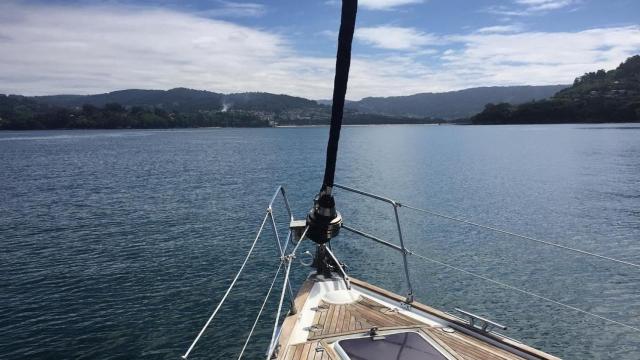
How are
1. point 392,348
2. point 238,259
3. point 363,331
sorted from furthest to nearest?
point 238,259 < point 363,331 < point 392,348

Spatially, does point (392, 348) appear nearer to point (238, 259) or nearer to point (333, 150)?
point (333, 150)

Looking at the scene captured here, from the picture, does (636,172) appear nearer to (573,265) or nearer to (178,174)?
(573,265)

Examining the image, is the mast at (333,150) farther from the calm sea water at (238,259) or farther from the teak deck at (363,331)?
the calm sea water at (238,259)

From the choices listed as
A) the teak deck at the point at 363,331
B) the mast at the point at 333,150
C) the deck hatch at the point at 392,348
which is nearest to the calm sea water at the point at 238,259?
the teak deck at the point at 363,331

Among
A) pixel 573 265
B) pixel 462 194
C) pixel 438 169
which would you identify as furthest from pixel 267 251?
pixel 438 169

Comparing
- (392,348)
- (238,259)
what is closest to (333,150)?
(392,348)

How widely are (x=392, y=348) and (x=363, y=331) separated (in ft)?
2.37

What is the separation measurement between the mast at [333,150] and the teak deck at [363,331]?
1489 millimetres

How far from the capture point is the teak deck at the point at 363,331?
23.4 feet

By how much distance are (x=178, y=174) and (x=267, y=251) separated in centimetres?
4276

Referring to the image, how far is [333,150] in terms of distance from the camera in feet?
25.4

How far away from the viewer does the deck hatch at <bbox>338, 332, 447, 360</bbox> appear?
6853mm

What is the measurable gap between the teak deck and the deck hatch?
0.76 feet

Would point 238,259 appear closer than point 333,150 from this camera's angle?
No
